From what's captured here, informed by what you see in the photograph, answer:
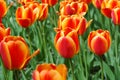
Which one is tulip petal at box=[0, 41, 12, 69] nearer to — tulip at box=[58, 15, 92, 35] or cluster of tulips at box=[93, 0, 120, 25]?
tulip at box=[58, 15, 92, 35]

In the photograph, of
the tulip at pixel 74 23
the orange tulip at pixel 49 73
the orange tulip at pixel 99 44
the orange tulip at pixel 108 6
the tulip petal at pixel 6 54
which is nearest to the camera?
the orange tulip at pixel 49 73

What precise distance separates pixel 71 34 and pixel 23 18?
0.74 m

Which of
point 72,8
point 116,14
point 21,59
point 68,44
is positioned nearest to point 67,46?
point 68,44

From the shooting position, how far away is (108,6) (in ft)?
9.05

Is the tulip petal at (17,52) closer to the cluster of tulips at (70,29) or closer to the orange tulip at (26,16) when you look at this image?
the cluster of tulips at (70,29)

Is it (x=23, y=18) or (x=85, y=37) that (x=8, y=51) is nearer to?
(x=23, y=18)

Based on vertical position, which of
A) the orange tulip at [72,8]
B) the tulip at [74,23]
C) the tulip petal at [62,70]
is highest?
the tulip petal at [62,70]

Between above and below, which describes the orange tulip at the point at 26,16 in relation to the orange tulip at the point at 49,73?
below

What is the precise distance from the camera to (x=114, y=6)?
271cm

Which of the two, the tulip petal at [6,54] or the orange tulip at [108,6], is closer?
the tulip petal at [6,54]

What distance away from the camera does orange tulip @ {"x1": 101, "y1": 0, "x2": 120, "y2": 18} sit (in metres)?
2.65

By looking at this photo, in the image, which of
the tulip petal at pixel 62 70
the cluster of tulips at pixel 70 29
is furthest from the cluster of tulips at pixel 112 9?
the tulip petal at pixel 62 70

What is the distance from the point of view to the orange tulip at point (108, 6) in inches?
104

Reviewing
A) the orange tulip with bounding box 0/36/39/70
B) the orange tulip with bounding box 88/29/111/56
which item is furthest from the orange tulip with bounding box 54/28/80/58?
the orange tulip with bounding box 0/36/39/70
